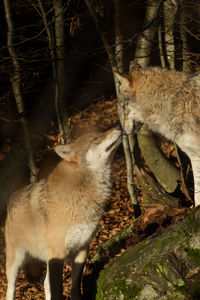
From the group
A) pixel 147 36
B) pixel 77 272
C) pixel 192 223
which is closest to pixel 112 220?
pixel 77 272

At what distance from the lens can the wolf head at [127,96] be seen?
5449mm

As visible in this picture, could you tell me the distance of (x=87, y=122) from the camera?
1092cm

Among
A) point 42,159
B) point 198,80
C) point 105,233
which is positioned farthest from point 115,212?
point 198,80

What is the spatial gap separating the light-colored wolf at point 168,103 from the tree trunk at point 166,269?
61.4 inches

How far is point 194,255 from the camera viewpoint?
3.67 meters

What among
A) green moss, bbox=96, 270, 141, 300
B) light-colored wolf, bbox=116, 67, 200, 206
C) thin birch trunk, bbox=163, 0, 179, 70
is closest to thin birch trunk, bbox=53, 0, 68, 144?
light-colored wolf, bbox=116, 67, 200, 206

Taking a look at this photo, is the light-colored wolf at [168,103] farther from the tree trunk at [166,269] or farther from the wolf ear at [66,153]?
the tree trunk at [166,269]

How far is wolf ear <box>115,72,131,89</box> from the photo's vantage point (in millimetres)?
5383

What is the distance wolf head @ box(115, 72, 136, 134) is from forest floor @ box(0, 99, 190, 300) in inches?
36.0

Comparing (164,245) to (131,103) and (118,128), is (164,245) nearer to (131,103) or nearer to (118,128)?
(118,128)

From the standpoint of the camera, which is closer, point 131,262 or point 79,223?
point 131,262

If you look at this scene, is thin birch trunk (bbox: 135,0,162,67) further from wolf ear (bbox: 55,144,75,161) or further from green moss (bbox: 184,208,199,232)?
green moss (bbox: 184,208,199,232)

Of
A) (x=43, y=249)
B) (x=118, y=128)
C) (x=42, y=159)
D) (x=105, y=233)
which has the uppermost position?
(x=118, y=128)

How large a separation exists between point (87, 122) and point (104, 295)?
23.5ft
